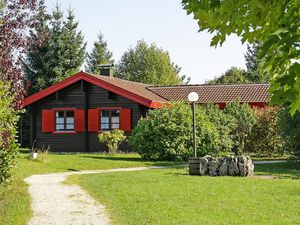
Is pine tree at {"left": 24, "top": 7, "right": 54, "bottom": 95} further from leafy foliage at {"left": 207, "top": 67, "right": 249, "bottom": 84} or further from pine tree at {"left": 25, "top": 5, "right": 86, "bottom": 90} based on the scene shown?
leafy foliage at {"left": 207, "top": 67, "right": 249, "bottom": 84}

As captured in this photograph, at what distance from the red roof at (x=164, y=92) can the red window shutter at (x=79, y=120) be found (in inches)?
64.3

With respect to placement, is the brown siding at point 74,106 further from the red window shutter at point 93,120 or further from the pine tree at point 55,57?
the pine tree at point 55,57

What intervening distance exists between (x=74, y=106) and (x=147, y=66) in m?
32.2

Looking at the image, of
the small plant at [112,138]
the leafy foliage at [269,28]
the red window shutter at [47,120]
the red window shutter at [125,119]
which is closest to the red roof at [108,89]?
the red window shutter at [125,119]

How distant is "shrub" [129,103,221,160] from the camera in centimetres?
2000

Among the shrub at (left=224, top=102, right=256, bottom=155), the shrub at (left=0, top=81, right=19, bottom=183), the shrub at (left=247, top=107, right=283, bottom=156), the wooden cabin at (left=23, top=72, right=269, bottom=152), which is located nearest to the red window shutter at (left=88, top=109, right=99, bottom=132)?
the wooden cabin at (left=23, top=72, right=269, bottom=152)

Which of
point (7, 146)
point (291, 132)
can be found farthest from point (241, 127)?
point (7, 146)

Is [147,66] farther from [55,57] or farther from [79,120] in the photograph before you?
[79,120]

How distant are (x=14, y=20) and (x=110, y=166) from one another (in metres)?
6.12

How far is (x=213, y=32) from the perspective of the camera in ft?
11.0

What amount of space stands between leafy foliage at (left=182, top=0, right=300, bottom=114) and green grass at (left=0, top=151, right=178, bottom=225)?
525cm

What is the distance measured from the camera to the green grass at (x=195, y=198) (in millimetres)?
7402

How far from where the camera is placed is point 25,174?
14711 mm

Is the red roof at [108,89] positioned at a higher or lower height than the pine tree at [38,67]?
lower
